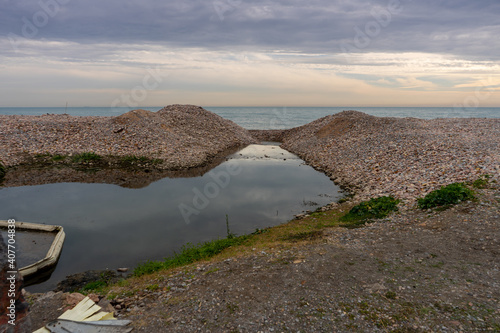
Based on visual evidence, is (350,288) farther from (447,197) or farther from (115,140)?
(115,140)

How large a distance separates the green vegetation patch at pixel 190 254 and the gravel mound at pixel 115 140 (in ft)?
42.6

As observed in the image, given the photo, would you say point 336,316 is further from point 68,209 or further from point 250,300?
point 68,209

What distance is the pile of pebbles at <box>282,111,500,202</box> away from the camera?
13.7m

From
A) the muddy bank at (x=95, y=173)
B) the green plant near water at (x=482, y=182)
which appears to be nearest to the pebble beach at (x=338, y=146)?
the green plant near water at (x=482, y=182)

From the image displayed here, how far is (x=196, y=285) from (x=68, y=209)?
10.3 metres

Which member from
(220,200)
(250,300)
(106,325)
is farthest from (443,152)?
(106,325)

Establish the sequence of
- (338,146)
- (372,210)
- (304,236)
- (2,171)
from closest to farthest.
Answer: (304,236), (372,210), (2,171), (338,146)

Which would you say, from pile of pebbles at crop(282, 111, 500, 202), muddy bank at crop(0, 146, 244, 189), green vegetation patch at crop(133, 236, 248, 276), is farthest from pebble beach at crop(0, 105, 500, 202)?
green vegetation patch at crop(133, 236, 248, 276)

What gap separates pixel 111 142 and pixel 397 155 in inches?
929

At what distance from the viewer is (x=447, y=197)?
10.8m

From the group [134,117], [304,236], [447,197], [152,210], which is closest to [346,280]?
[304,236]

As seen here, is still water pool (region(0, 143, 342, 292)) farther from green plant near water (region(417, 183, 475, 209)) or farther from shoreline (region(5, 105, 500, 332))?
green plant near water (region(417, 183, 475, 209))

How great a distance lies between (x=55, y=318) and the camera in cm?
599

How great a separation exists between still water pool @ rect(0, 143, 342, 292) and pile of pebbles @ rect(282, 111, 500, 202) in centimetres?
253
